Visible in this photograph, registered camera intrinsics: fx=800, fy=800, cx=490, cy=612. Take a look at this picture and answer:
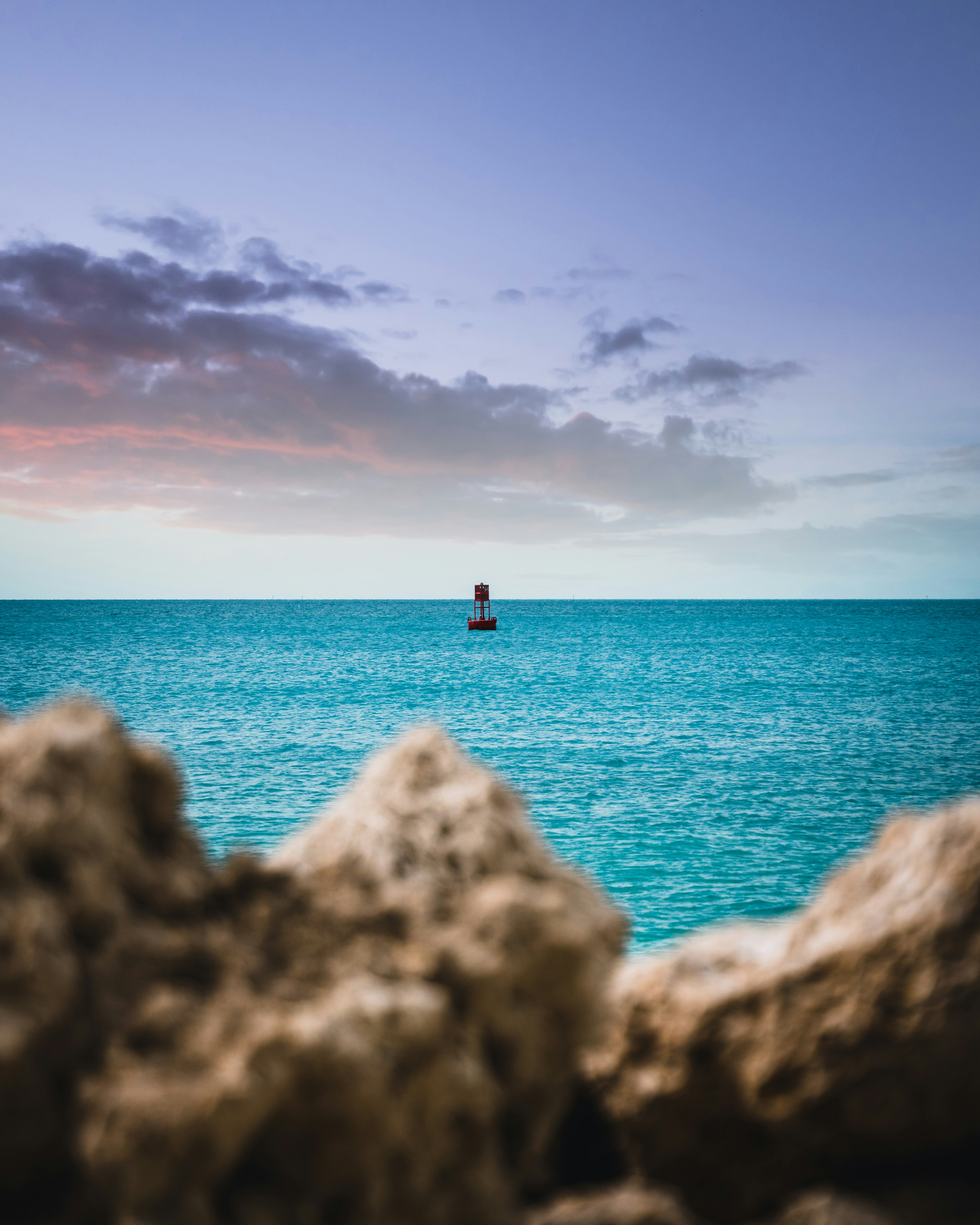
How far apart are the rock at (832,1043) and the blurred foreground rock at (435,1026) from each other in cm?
1

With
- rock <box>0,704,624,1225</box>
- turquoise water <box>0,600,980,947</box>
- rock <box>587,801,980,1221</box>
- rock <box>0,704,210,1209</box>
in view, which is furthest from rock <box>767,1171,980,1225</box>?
turquoise water <box>0,600,980,947</box>

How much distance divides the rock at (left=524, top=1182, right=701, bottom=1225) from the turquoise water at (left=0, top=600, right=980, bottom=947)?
30.8 feet

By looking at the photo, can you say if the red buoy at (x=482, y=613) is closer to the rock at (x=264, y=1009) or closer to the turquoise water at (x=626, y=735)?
the turquoise water at (x=626, y=735)

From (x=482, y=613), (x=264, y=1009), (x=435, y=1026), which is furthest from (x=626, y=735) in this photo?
(x=482, y=613)

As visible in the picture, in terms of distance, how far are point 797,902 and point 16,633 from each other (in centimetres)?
10281

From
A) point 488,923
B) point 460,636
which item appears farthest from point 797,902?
point 460,636

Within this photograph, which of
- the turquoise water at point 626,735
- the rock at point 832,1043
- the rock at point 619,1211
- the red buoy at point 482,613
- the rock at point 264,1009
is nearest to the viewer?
the rock at point 264,1009

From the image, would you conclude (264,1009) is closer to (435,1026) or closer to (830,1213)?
(435,1026)

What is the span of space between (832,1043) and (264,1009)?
251 centimetres

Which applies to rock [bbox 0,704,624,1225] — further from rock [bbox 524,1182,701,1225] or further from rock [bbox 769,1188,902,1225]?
rock [bbox 769,1188,902,1225]

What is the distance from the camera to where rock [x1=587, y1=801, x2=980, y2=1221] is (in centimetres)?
354

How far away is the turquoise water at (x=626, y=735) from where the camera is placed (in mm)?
16703

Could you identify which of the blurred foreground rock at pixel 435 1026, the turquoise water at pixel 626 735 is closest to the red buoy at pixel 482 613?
the turquoise water at pixel 626 735

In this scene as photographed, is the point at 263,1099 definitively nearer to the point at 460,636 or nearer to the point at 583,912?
the point at 583,912
